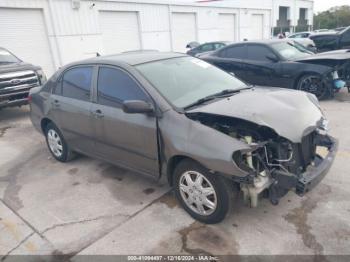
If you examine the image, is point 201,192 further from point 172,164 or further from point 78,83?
point 78,83

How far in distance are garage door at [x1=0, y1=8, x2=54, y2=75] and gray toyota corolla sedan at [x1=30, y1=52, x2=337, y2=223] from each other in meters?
10.7

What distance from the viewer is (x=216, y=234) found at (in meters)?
3.03

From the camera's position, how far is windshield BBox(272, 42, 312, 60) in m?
7.68

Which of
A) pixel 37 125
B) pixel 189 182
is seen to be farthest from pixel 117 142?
pixel 37 125

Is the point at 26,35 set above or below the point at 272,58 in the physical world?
above

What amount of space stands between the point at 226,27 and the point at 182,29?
6.22 m

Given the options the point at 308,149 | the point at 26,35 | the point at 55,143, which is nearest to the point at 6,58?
the point at 55,143

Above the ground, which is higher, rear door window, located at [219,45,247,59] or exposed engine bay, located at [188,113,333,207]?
rear door window, located at [219,45,247,59]

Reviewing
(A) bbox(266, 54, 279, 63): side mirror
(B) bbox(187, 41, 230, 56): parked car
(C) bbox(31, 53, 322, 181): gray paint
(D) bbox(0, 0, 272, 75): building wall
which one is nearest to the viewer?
(C) bbox(31, 53, 322, 181): gray paint

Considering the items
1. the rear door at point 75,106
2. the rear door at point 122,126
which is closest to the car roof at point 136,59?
the rear door at point 122,126

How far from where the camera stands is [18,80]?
25.8 feet

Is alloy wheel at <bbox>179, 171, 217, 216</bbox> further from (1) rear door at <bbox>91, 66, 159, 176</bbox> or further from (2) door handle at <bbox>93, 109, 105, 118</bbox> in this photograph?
(2) door handle at <bbox>93, 109, 105, 118</bbox>

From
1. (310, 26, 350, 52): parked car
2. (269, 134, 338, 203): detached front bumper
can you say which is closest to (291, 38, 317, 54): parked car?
(310, 26, 350, 52): parked car

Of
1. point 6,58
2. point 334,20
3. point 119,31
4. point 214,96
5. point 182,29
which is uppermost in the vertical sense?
point 119,31
